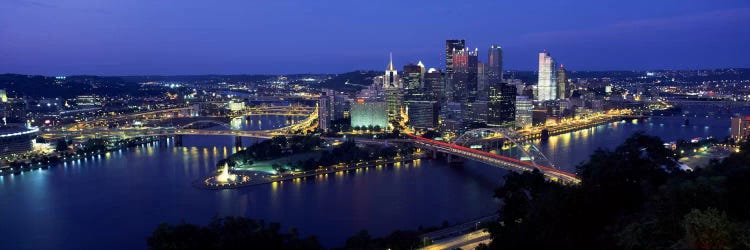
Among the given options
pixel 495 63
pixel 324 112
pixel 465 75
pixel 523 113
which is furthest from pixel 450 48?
pixel 324 112

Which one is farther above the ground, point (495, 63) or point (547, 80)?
point (495, 63)

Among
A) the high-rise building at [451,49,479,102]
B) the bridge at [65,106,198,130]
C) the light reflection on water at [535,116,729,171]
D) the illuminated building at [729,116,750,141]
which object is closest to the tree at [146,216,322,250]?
the light reflection on water at [535,116,729,171]

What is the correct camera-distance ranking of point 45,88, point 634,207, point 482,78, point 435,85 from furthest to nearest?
point 45,88, point 482,78, point 435,85, point 634,207

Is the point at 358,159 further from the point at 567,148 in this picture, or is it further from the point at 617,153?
the point at 617,153

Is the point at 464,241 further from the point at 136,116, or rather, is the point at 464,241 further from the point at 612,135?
the point at 136,116

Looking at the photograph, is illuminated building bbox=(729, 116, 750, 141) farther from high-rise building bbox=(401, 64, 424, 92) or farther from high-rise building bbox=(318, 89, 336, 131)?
high-rise building bbox=(401, 64, 424, 92)

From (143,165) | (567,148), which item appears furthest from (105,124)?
(567,148)
